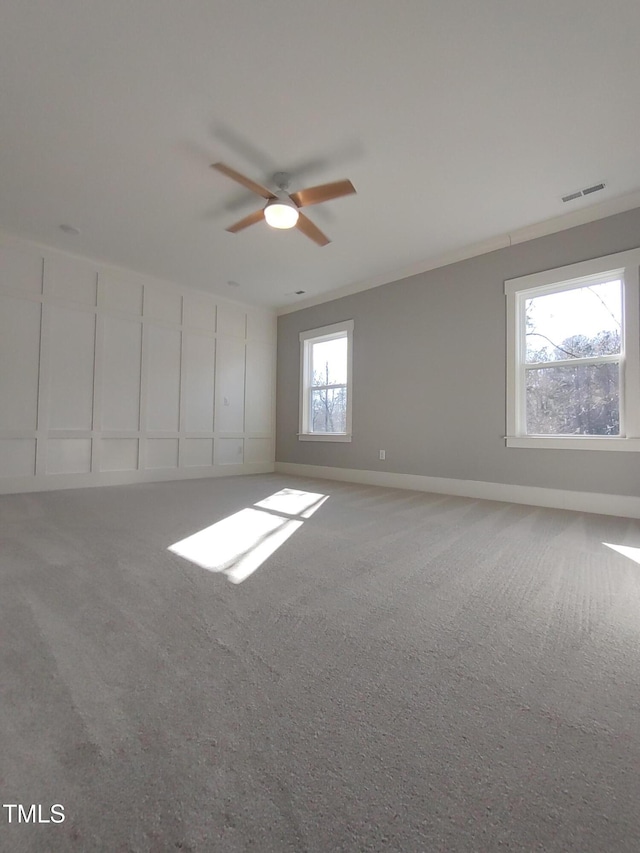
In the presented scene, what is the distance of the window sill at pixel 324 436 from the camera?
18.0ft

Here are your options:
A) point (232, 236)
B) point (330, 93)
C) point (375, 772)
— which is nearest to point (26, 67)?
point (330, 93)

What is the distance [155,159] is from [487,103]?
93.2 inches

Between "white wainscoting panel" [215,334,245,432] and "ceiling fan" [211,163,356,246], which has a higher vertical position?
"ceiling fan" [211,163,356,246]

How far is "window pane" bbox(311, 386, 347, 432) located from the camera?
568 centimetres

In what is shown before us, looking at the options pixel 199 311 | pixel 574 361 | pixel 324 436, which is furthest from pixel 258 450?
pixel 574 361

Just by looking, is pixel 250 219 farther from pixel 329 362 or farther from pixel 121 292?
pixel 329 362

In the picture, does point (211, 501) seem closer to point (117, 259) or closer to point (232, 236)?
point (232, 236)

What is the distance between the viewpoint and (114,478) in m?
4.83

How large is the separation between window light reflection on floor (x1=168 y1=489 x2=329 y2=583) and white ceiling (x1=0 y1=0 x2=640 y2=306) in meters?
2.77

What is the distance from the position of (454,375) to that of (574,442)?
1.40 meters

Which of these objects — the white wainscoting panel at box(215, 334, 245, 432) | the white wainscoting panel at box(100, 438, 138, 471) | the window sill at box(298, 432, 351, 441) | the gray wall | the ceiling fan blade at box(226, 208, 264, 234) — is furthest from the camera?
the white wainscoting panel at box(215, 334, 245, 432)

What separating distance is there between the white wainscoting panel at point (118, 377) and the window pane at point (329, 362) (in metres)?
0.93

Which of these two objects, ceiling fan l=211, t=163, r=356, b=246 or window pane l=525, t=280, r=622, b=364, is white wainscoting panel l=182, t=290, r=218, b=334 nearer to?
ceiling fan l=211, t=163, r=356, b=246

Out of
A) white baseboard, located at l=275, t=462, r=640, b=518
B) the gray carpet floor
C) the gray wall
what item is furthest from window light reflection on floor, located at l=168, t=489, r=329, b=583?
the gray wall
